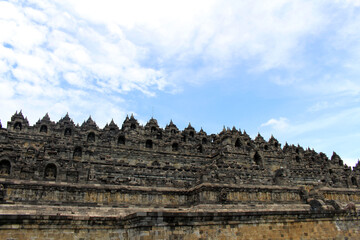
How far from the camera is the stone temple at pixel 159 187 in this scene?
1339 cm

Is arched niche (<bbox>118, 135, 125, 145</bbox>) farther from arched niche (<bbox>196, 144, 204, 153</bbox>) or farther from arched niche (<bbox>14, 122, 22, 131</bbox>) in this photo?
arched niche (<bbox>14, 122, 22, 131</bbox>)

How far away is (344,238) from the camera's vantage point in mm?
16922

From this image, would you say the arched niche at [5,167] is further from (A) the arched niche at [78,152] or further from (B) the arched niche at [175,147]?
(B) the arched niche at [175,147]

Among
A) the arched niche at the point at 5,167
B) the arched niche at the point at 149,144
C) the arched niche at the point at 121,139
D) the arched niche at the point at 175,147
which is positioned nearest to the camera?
the arched niche at the point at 5,167

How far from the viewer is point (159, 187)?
2747 cm

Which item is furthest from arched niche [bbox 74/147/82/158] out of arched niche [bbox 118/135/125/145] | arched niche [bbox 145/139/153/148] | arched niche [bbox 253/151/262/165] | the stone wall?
arched niche [bbox 253/151/262/165]

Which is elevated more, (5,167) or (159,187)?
(5,167)

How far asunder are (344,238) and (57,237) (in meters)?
15.5

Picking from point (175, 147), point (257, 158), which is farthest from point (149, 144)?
point (257, 158)

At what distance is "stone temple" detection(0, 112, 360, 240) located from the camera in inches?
527

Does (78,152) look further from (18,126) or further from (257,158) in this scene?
(257,158)

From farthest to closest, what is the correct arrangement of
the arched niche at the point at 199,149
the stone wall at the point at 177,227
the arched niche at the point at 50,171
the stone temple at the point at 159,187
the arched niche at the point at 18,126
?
the arched niche at the point at 199,149, the arched niche at the point at 18,126, the arched niche at the point at 50,171, the stone temple at the point at 159,187, the stone wall at the point at 177,227

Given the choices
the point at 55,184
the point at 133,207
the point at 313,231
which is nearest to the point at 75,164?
the point at 55,184

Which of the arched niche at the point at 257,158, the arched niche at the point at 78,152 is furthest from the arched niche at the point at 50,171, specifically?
the arched niche at the point at 257,158
